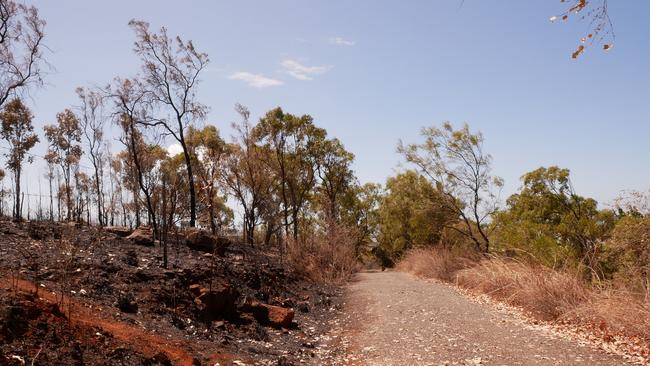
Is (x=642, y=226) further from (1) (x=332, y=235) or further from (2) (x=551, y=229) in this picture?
(1) (x=332, y=235)

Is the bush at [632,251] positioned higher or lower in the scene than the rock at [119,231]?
lower

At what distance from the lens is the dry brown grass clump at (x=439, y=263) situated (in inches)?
727

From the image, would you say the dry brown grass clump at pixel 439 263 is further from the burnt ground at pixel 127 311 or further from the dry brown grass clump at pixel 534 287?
the burnt ground at pixel 127 311

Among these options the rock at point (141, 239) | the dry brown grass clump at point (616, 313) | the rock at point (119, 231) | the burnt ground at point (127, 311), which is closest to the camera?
the burnt ground at point (127, 311)

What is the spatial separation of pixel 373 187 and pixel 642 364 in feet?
133

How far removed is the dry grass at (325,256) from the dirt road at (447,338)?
21.0 feet

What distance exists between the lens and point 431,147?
73.4ft

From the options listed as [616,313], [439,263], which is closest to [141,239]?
[439,263]

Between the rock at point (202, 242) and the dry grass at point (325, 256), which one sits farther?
the dry grass at point (325, 256)

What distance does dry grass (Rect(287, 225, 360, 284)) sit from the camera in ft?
62.7

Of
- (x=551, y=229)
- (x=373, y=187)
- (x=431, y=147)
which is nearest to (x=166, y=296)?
(x=551, y=229)

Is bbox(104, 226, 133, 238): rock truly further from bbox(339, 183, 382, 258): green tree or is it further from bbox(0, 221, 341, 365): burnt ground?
bbox(339, 183, 382, 258): green tree

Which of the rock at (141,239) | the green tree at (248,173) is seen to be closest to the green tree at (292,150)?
the green tree at (248,173)

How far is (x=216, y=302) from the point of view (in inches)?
354
